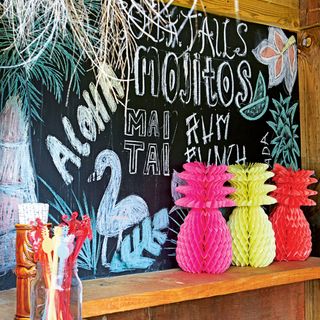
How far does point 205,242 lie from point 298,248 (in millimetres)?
429

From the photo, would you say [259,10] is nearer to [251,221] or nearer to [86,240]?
[251,221]

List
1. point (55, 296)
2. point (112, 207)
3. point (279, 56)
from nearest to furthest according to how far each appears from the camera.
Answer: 1. point (55, 296)
2. point (112, 207)
3. point (279, 56)

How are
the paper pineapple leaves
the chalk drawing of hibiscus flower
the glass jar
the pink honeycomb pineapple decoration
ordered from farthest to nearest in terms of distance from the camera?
1. the chalk drawing of hibiscus flower
2. the paper pineapple leaves
3. the pink honeycomb pineapple decoration
4. the glass jar

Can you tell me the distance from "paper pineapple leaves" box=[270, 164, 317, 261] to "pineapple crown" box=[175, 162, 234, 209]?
30 centimetres

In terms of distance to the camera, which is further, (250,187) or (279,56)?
(279,56)

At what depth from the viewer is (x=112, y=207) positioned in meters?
1.65

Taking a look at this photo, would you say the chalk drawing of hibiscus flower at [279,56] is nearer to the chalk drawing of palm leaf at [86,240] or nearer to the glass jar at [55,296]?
the chalk drawing of palm leaf at [86,240]

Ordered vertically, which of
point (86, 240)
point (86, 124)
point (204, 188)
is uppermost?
point (86, 124)

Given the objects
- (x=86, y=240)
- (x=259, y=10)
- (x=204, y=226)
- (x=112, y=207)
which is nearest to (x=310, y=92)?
(x=259, y=10)

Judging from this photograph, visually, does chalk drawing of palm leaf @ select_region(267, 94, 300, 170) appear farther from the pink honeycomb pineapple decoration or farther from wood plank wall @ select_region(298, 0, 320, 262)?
the pink honeycomb pineapple decoration

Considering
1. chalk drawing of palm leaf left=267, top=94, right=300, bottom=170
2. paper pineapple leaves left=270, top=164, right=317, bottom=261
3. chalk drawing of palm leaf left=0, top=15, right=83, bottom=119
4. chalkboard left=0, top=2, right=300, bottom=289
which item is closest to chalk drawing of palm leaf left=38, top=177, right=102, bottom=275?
chalkboard left=0, top=2, right=300, bottom=289

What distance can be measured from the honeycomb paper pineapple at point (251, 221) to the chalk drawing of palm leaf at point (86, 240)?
47 cm

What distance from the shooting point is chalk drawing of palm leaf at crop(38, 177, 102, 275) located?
154 cm

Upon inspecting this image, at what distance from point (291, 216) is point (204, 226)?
1.33 feet
